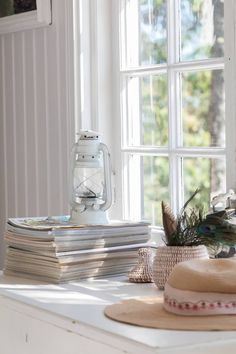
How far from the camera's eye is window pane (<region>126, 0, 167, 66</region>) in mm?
2621

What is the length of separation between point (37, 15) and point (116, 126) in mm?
480

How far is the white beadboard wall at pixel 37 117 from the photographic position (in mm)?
2832

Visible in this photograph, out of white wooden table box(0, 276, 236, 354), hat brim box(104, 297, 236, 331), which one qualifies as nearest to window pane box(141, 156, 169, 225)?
white wooden table box(0, 276, 236, 354)

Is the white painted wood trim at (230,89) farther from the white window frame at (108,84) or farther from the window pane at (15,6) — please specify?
the window pane at (15,6)

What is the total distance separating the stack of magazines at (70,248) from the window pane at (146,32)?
0.60 m

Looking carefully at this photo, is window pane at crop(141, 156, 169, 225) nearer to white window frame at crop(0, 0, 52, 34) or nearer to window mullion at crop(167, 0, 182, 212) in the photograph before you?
window mullion at crop(167, 0, 182, 212)

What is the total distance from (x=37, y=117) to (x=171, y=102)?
0.60 meters

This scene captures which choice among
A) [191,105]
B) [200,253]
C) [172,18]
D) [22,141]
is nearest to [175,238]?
[200,253]

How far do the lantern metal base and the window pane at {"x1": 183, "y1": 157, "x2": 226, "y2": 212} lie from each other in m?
0.32

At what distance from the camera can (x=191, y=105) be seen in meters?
2.52

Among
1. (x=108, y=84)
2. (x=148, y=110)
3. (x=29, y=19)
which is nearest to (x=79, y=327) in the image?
(x=148, y=110)

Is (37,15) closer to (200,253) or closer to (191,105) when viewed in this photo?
(191,105)

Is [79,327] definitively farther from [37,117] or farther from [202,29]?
[37,117]

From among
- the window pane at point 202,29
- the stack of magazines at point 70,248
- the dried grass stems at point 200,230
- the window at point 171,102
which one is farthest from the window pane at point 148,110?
the dried grass stems at point 200,230
